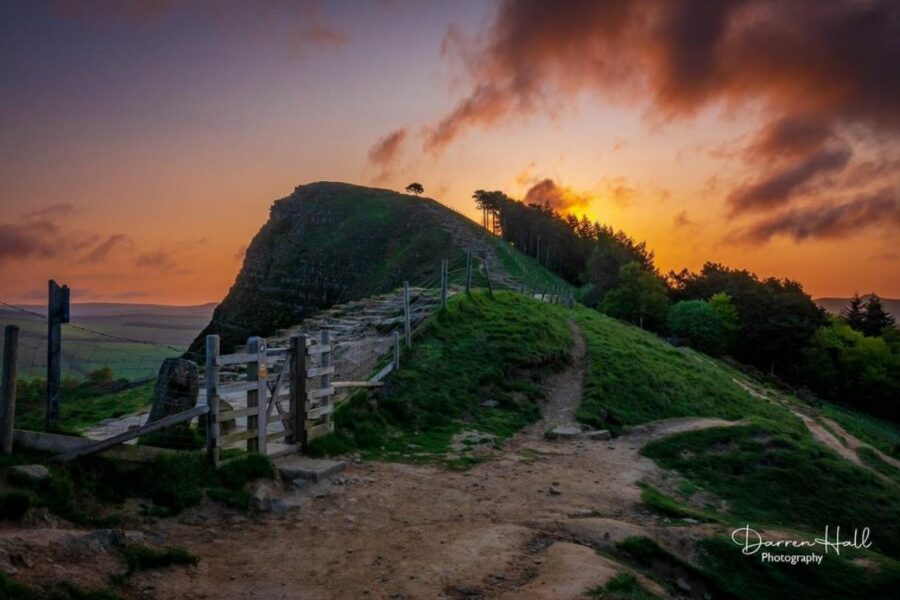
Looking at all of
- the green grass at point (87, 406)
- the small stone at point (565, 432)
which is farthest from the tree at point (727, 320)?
the green grass at point (87, 406)

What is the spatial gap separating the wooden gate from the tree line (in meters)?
55.4

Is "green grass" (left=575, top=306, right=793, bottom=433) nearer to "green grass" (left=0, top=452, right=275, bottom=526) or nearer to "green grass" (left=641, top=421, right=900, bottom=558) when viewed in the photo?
"green grass" (left=641, top=421, right=900, bottom=558)

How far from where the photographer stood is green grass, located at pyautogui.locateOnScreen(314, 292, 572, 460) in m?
14.3

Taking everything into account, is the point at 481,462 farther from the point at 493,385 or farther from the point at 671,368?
the point at 671,368

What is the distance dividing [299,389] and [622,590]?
774 centimetres

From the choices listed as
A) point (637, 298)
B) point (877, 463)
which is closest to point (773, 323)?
point (637, 298)

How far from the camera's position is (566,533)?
30.0ft

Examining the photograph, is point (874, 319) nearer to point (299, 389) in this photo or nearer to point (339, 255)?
point (339, 255)

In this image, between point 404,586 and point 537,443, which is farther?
point 537,443

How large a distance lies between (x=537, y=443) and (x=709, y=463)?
460cm

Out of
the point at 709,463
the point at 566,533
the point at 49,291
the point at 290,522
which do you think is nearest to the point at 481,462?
the point at 566,533

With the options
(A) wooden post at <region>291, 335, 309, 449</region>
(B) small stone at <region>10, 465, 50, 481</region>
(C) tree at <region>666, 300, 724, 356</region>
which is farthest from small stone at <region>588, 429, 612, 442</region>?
(C) tree at <region>666, 300, 724, 356</region>

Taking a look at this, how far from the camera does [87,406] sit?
16.5 metres

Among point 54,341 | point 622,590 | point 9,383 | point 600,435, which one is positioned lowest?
point 600,435
